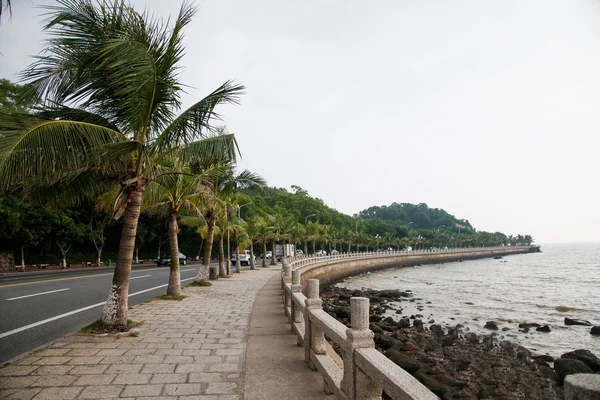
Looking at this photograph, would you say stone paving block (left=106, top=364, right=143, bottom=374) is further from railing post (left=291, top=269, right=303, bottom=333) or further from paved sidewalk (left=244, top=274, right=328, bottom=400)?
railing post (left=291, top=269, right=303, bottom=333)

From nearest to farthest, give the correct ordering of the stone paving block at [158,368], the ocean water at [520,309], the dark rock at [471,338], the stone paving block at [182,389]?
the stone paving block at [182,389], the stone paving block at [158,368], the dark rock at [471,338], the ocean water at [520,309]

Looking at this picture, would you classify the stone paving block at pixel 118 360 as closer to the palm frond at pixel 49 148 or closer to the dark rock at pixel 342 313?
the palm frond at pixel 49 148

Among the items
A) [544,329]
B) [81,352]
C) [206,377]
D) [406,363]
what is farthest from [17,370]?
[544,329]

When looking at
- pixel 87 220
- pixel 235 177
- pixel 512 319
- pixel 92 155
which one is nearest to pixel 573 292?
pixel 512 319

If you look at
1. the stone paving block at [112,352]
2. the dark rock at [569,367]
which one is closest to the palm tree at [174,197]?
the stone paving block at [112,352]

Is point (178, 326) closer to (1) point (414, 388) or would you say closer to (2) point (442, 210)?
(1) point (414, 388)

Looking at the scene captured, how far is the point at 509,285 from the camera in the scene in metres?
36.8

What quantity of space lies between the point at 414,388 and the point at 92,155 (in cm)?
697

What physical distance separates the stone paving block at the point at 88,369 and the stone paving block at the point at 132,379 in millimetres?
401

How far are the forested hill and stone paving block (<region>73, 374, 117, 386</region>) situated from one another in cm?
15835

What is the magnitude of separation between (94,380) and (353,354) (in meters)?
3.37

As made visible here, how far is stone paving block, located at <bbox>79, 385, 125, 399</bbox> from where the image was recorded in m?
4.16

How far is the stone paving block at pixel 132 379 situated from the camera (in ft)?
15.1

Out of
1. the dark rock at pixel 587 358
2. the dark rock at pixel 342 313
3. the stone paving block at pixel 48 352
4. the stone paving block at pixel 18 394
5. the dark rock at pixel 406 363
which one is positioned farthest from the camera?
the dark rock at pixel 342 313
